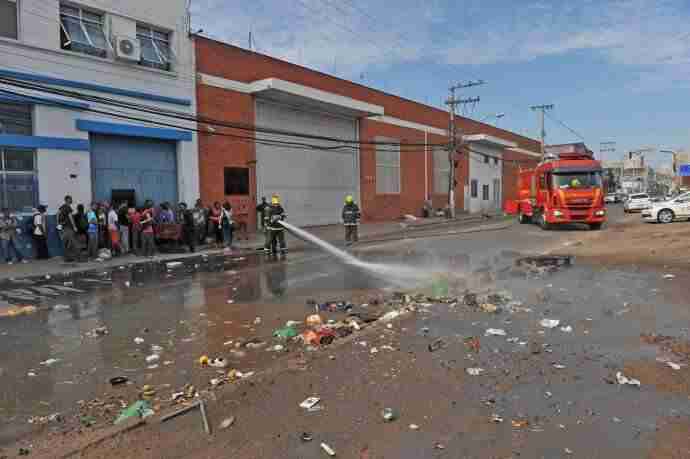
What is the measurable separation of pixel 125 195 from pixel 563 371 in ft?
51.6

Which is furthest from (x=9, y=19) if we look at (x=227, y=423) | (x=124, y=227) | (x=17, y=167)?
(x=227, y=423)

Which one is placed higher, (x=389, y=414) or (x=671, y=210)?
(x=671, y=210)

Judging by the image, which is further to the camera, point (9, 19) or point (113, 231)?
point (113, 231)

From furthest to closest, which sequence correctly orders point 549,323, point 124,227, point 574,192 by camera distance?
point 574,192 < point 124,227 < point 549,323

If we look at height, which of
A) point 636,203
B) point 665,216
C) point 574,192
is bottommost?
point 665,216

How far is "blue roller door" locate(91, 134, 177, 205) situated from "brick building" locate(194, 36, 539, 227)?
→ 1.42 m

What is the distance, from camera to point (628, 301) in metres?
7.32

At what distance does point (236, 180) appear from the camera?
20.7 metres

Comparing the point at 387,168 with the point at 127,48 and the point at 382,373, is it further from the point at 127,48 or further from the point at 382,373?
the point at 382,373

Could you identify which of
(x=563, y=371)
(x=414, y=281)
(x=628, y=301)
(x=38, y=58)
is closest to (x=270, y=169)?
(x=38, y=58)

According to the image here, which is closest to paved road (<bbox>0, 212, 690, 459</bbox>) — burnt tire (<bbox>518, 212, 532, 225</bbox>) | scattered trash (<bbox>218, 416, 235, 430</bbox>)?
scattered trash (<bbox>218, 416, 235, 430</bbox>)

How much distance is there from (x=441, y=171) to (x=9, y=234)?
30.1m

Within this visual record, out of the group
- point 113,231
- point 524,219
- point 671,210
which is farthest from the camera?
point 524,219

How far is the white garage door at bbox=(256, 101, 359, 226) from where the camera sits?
22.5m
